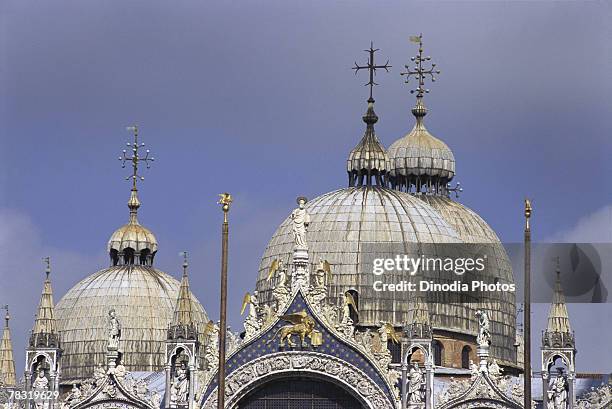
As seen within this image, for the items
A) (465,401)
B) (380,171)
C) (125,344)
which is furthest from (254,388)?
(125,344)

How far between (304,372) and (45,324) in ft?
38.7

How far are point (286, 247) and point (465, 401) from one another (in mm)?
15173

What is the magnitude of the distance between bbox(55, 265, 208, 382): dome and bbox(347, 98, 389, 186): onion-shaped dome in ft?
41.9

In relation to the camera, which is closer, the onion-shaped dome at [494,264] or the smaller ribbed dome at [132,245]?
the onion-shaped dome at [494,264]

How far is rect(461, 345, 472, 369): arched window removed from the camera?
105875 millimetres

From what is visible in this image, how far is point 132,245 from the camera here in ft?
404

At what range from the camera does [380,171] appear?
11056cm

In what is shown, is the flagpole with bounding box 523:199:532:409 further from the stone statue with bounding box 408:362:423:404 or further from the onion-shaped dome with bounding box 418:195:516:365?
the onion-shaped dome with bounding box 418:195:516:365

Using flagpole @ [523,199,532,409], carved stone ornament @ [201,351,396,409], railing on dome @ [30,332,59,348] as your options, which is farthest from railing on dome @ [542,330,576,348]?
railing on dome @ [30,332,59,348]

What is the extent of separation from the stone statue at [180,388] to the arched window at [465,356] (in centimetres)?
1357

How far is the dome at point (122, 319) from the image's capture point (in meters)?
120
